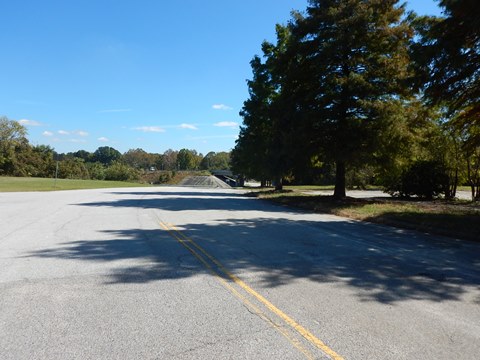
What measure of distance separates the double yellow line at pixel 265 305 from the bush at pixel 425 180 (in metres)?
21.1

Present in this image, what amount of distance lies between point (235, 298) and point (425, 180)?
77.2 ft

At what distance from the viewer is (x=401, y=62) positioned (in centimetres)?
1944

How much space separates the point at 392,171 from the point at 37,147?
108216 millimetres

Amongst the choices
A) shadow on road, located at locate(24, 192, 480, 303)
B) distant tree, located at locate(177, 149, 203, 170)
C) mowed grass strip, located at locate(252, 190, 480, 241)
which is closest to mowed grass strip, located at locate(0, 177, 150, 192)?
mowed grass strip, located at locate(252, 190, 480, 241)

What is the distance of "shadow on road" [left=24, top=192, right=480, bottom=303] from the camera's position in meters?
5.94

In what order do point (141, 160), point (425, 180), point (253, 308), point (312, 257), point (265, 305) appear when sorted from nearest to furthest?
point (253, 308)
point (265, 305)
point (312, 257)
point (425, 180)
point (141, 160)

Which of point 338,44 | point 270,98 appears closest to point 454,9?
point 338,44

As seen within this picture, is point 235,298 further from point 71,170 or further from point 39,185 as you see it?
point 71,170

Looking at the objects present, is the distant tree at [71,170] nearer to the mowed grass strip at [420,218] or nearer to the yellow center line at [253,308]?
the mowed grass strip at [420,218]

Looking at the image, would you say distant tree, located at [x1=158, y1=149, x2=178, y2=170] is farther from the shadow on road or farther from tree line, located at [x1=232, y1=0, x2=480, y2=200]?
the shadow on road

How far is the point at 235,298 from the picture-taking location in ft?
16.6

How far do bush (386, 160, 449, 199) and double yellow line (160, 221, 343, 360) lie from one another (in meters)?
21.1

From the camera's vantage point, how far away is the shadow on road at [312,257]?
19.5 ft

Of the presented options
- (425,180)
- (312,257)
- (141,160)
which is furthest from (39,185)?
(141,160)
